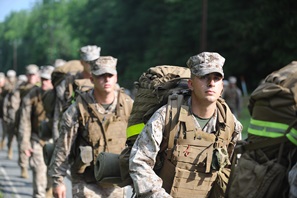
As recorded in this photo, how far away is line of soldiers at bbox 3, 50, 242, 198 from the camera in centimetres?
491

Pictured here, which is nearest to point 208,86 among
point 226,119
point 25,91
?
point 226,119

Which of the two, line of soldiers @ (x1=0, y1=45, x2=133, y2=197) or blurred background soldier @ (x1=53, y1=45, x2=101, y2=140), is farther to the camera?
blurred background soldier @ (x1=53, y1=45, x2=101, y2=140)

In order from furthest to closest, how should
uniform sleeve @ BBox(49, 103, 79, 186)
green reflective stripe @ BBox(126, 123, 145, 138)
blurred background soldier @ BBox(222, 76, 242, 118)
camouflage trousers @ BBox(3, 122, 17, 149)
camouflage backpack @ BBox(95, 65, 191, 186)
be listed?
blurred background soldier @ BBox(222, 76, 242, 118) → camouflage trousers @ BBox(3, 122, 17, 149) → uniform sleeve @ BBox(49, 103, 79, 186) → green reflective stripe @ BBox(126, 123, 145, 138) → camouflage backpack @ BBox(95, 65, 191, 186)

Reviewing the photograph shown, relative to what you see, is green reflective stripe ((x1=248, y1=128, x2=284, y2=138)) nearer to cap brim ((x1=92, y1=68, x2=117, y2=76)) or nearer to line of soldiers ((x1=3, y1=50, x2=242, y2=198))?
line of soldiers ((x1=3, y1=50, x2=242, y2=198))

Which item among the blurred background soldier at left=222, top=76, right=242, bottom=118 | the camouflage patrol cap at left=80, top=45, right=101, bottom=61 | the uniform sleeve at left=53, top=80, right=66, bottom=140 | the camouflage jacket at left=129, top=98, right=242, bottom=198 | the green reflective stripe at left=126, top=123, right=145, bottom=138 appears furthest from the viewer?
the blurred background soldier at left=222, top=76, right=242, bottom=118

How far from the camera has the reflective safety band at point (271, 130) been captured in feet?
12.2

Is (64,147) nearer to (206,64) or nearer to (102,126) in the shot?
(102,126)

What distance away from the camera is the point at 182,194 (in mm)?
5082

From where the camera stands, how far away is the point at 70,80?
9.54 metres

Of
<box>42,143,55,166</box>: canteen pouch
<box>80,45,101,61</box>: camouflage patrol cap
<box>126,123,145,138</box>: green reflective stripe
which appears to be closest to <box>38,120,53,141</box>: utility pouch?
<box>80,45,101,61</box>: camouflage patrol cap

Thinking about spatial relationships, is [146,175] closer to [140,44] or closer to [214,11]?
[214,11]

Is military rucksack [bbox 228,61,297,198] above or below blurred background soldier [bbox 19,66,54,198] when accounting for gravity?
above

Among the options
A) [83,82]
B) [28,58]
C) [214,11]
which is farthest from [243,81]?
[28,58]

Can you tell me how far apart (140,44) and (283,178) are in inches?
2587
